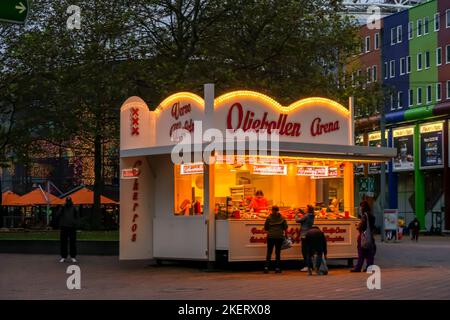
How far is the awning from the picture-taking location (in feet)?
76.3

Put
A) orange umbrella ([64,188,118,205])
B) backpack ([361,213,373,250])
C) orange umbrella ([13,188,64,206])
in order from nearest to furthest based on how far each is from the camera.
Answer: backpack ([361,213,373,250]) < orange umbrella ([64,188,118,205]) < orange umbrella ([13,188,64,206])

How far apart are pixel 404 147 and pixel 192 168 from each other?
169ft

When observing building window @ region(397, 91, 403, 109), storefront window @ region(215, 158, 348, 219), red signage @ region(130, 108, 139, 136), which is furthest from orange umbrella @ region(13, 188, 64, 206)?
building window @ region(397, 91, 403, 109)

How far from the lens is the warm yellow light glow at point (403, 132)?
72.8 meters

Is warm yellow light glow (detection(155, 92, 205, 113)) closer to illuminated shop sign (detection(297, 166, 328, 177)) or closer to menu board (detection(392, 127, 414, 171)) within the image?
illuminated shop sign (detection(297, 166, 328, 177))

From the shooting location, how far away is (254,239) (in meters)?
23.7

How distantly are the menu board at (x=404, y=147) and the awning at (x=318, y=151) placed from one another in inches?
1881

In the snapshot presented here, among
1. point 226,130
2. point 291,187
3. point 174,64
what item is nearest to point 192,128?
point 226,130

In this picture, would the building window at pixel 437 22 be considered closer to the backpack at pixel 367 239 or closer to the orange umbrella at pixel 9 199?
the orange umbrella at pixel 9 199

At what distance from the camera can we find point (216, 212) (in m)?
23.8

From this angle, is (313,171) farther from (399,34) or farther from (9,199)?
→ (399,34)

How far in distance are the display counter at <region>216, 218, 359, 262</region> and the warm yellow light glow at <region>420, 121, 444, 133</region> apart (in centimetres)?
4548

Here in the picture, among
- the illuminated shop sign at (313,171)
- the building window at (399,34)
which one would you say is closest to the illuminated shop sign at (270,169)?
the illuminated shop sign at (313,171)

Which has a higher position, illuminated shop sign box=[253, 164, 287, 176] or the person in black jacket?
illuminated shop sign box=[253, 164, 287, 176]
